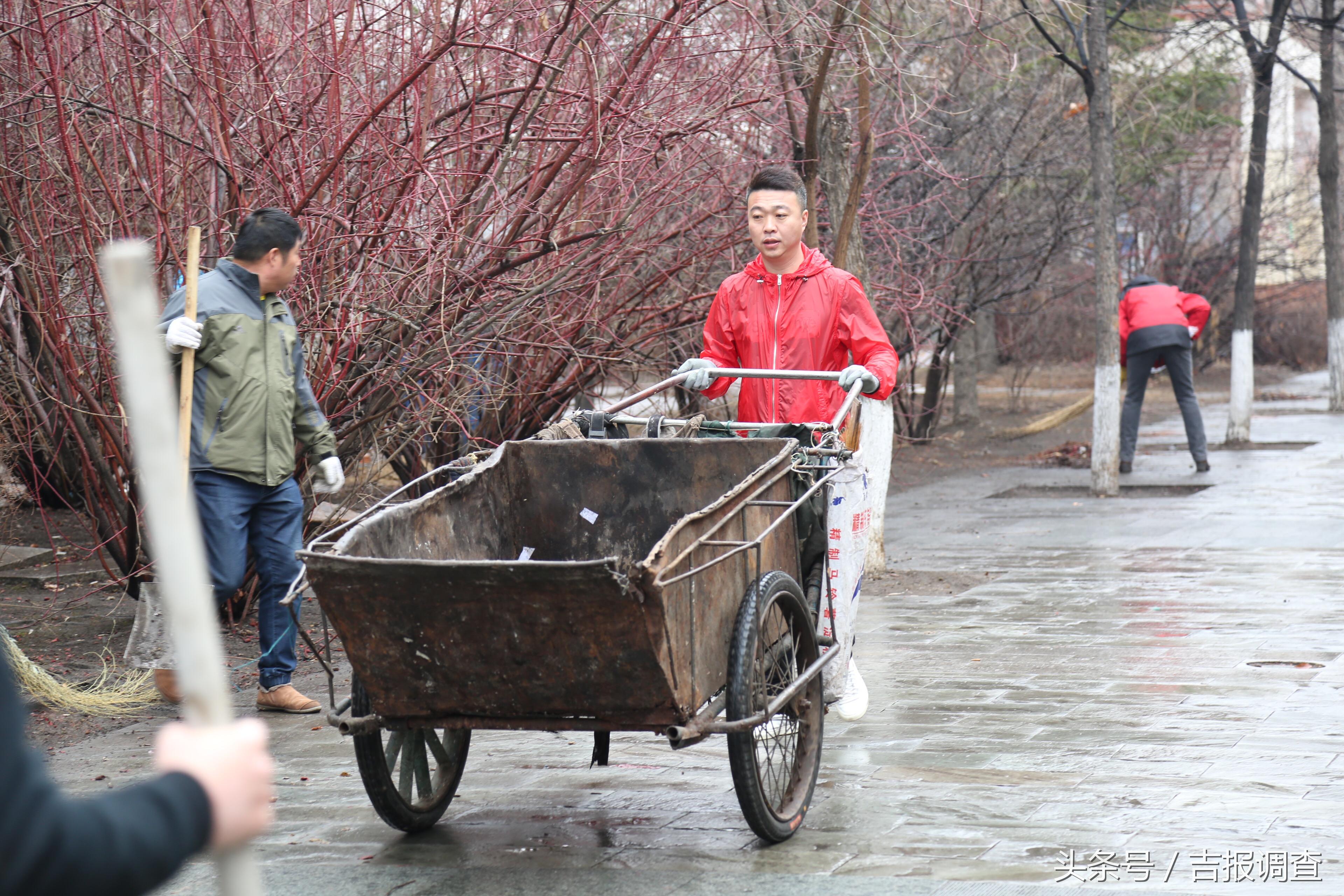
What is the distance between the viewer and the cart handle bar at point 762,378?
4.86m

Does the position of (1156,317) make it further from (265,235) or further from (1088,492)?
(265,235)

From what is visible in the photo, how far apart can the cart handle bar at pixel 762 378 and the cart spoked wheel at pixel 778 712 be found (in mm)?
747

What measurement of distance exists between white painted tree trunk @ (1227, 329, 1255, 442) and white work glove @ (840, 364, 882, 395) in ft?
41.4

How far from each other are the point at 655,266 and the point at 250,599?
298cm

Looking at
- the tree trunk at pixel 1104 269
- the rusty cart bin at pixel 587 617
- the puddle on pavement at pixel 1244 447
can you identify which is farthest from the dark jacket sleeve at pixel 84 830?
the puddle on pavement at pixel 1244 447

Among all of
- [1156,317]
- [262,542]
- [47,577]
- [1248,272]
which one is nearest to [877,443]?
[262,542]

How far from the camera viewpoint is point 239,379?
5.58 m

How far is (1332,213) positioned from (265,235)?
1812 cm

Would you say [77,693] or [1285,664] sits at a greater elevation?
[77,693]

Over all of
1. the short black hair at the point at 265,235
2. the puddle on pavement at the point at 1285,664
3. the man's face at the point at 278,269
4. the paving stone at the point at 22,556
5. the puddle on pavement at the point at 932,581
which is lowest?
the puddle on pavement at the point at 1285,664

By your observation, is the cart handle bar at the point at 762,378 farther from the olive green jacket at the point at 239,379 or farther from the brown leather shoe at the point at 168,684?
the brown leather shoe at the point at 168,684

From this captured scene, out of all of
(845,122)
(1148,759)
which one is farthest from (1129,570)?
(1148,759)

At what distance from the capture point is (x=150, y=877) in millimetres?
1503

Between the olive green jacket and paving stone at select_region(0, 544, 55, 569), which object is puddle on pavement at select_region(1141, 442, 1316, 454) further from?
the olive green jacket
